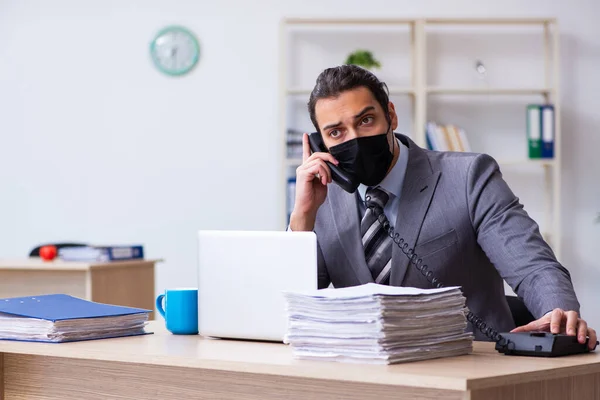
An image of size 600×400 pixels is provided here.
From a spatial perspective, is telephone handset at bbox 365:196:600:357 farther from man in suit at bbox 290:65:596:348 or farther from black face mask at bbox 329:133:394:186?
black face mask at bbox 329:133:394:186

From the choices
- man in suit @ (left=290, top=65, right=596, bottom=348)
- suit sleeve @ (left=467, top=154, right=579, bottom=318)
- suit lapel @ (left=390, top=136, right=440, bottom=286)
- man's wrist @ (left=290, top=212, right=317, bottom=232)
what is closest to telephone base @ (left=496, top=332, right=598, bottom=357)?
suit sleeve @ (left=467, top=154, right=579, bottom=318)

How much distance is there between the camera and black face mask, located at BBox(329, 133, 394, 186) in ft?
6.64

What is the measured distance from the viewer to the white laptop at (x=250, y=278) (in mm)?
1551

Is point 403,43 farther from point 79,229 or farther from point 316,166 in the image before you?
point 316,166

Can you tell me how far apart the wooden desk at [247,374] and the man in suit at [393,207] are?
532 mm

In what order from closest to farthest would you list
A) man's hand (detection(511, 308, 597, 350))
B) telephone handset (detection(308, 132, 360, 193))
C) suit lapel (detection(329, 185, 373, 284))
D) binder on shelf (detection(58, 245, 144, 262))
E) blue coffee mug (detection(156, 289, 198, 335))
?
man's hand (detection(511, 308, 597, 350))
blue coffee mug (detection(156, 289, 198, 335))
telephone handset (detection(308, 132, 360, 193))
suit lapel (detection(329, 185, 373, 284))
binder on shelf (detection(58, 245, 144, 262))

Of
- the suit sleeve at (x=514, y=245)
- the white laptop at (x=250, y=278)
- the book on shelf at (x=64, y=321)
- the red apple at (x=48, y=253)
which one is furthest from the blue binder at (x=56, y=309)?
the red apple at (x=48, y=253)

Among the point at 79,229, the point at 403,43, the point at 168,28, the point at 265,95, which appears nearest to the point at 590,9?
the point at 403,43

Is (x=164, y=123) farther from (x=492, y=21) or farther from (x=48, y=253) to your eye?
(x=492, y=21)

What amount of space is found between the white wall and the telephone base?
3357 mm

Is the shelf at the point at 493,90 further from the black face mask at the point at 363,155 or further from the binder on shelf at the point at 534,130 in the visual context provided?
the black face mask at the point at 363,155

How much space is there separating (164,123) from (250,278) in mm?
3589

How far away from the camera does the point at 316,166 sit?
2039mm

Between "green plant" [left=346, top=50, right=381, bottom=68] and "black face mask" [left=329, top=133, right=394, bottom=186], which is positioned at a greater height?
"green plant" [left=346, top=50, right=381, bottom=68]
